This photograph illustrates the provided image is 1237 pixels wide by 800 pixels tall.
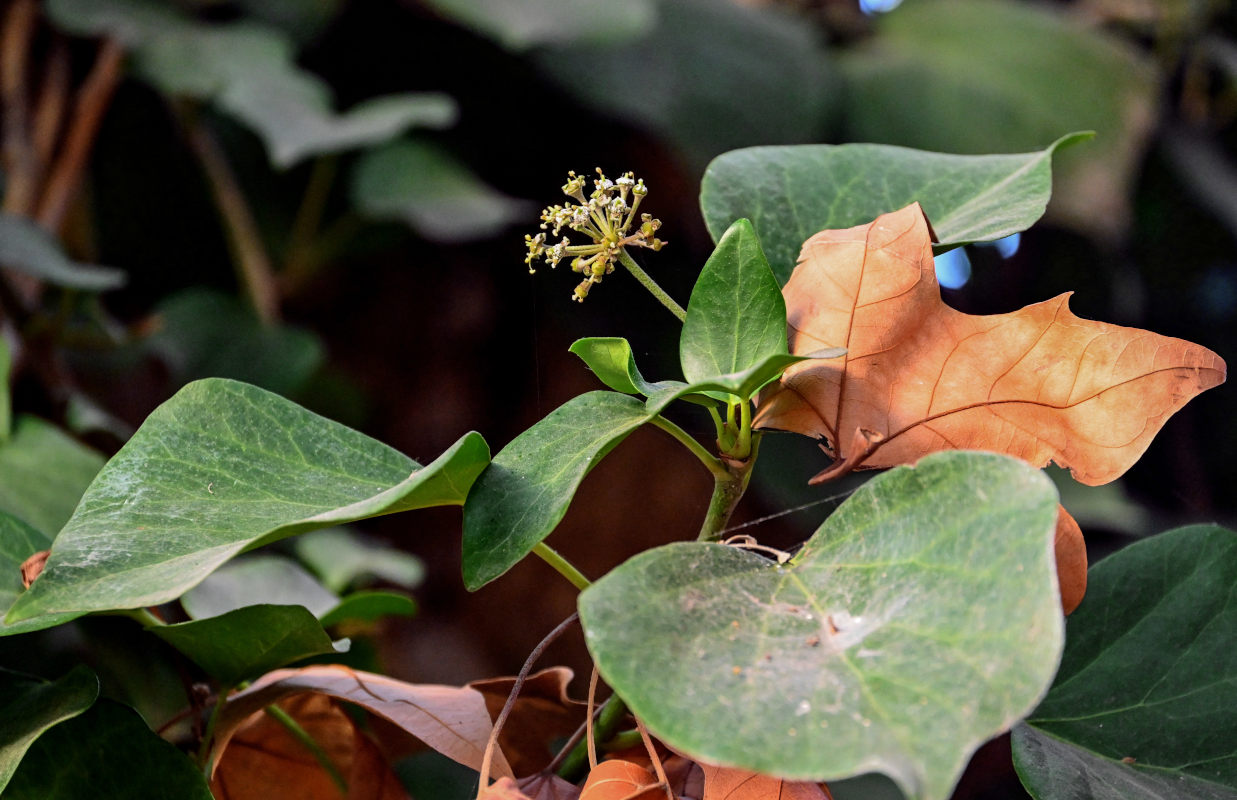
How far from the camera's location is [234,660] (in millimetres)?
327

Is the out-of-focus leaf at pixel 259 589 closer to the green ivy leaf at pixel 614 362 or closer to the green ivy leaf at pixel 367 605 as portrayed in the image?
the green ivy leaf at pixel 367 605

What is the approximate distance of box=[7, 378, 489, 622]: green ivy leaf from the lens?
228 millimetres

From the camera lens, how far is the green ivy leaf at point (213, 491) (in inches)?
9.0

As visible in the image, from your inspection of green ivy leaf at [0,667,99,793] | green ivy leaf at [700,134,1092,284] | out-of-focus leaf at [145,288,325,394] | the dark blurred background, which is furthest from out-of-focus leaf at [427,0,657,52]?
green ivy leaf at [0,667,99,793]

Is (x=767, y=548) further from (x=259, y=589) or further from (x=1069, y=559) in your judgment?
(x=259, y=589)

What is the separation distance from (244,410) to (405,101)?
0.66m

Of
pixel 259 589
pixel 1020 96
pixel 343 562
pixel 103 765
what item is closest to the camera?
pixel 103 765

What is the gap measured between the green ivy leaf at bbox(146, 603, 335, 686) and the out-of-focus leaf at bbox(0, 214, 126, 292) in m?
0.43

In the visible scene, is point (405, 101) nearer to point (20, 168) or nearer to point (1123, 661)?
point (20, 168)

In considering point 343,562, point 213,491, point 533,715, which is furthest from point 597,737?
point 343,562

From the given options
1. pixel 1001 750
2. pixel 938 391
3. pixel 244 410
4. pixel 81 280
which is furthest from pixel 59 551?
pixel 1001 750

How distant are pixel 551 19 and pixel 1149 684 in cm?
80

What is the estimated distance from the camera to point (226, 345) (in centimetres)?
89

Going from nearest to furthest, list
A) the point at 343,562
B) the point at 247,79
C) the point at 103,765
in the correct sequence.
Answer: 1. the point at 103,765
2. the point at 343,562
3. the point at 247,79
